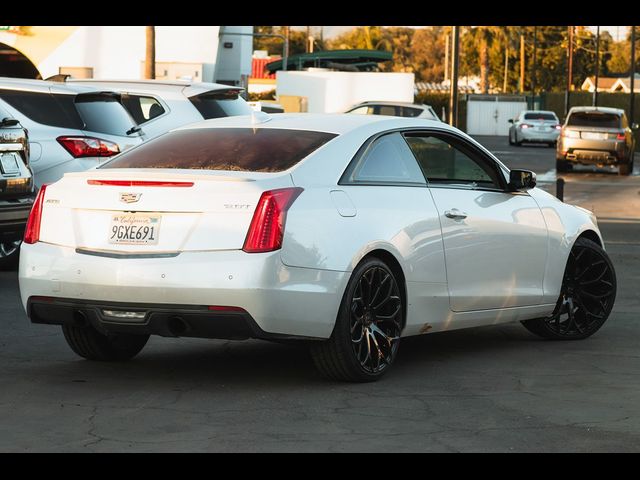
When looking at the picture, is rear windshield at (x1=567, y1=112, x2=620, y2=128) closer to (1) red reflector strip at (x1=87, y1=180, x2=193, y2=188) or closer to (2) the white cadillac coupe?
(2) the white cadillac coupe

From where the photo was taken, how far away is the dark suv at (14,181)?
11836 mm

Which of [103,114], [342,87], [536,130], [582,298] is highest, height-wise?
[342,87]

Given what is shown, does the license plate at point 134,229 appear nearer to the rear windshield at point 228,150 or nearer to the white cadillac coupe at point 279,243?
the white cadillac coupe at point 279,243

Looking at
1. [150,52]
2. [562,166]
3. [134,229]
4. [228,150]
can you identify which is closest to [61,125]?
[228,150]

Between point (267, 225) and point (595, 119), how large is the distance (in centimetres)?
3210

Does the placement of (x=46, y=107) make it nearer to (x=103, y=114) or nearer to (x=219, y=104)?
(x=103, y=114)

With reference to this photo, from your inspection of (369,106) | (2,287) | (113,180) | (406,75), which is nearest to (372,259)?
(113,180)

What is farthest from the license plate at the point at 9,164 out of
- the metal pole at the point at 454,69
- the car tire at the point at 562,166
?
the car tire at the point at 562,166

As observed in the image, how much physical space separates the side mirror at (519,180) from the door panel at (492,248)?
0.20ft

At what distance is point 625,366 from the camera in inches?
345

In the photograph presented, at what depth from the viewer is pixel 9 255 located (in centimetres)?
1382

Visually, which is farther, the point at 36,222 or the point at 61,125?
the point at 61,125

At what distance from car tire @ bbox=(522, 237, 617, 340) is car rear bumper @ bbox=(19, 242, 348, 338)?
2751 mm

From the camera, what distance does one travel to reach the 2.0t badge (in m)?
7.64
